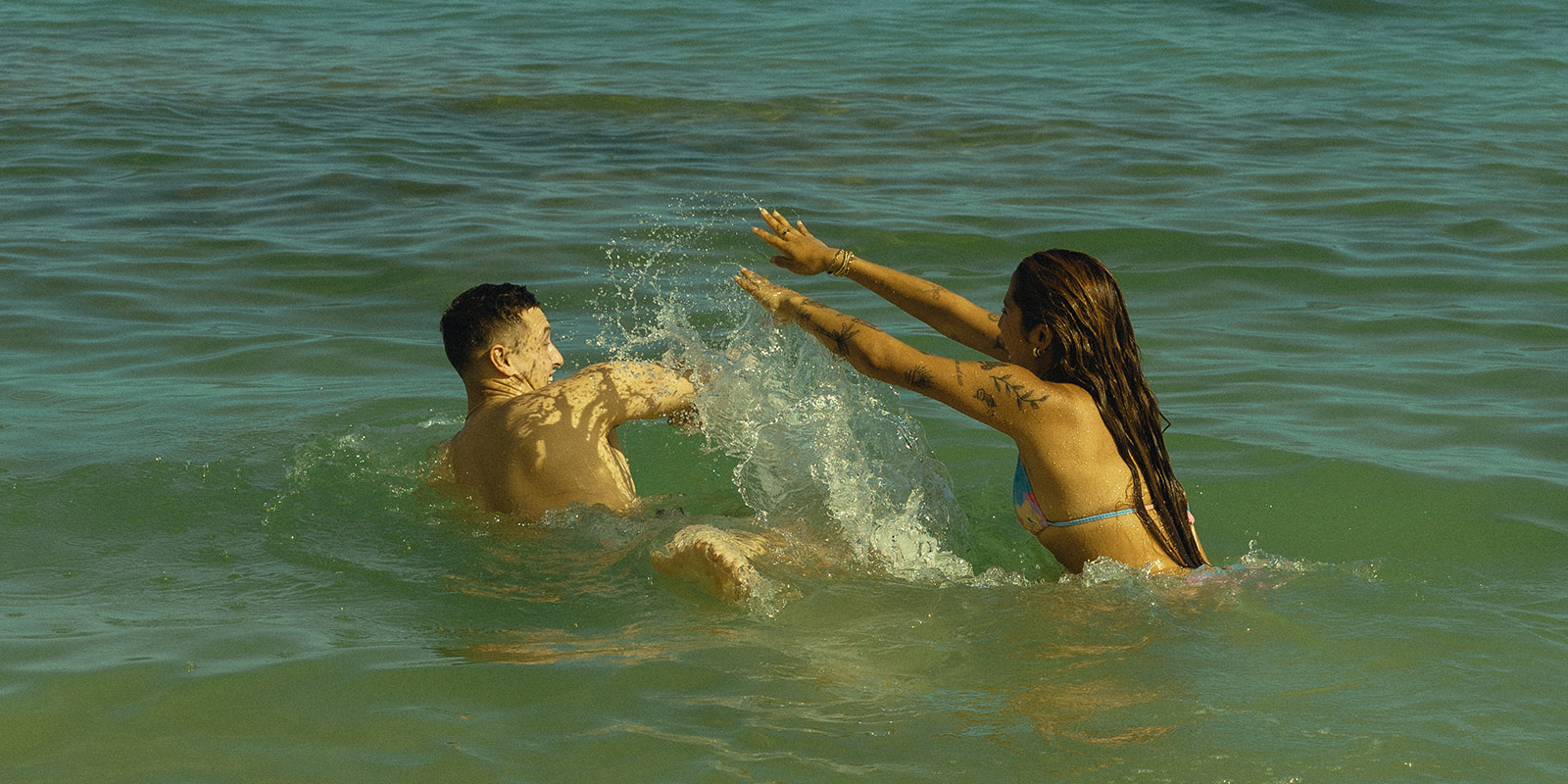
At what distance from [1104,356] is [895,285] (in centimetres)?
97

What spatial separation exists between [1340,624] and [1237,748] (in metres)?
1.07

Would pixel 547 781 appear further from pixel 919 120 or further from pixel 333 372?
pixel 919 120

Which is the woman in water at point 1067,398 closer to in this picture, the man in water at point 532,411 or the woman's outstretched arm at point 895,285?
the woman's outstretched arm at point 895,285

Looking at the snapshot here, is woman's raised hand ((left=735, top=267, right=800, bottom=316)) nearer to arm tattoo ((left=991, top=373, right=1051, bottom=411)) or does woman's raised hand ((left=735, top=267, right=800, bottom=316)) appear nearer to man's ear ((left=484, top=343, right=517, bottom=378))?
arm tattoo ((left=991, top=373, right=1051, bottom=411))

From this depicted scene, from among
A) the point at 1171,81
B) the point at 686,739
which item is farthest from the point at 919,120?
the point at 686,739

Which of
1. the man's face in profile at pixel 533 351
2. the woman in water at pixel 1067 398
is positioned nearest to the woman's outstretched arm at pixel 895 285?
the woman in water at pixel 1067 398

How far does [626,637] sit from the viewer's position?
14.3 feet

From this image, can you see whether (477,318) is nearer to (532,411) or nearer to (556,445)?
(532,411)

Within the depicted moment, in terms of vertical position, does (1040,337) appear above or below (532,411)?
above

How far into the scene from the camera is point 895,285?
212 inches

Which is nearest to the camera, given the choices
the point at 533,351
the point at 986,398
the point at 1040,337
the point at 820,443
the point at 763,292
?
the point at 986,398

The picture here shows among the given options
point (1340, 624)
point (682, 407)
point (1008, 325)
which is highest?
point (1008, 325)

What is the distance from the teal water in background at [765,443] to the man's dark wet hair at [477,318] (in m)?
0.65

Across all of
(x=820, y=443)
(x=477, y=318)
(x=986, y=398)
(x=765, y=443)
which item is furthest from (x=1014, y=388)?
(x=477, y=318)
